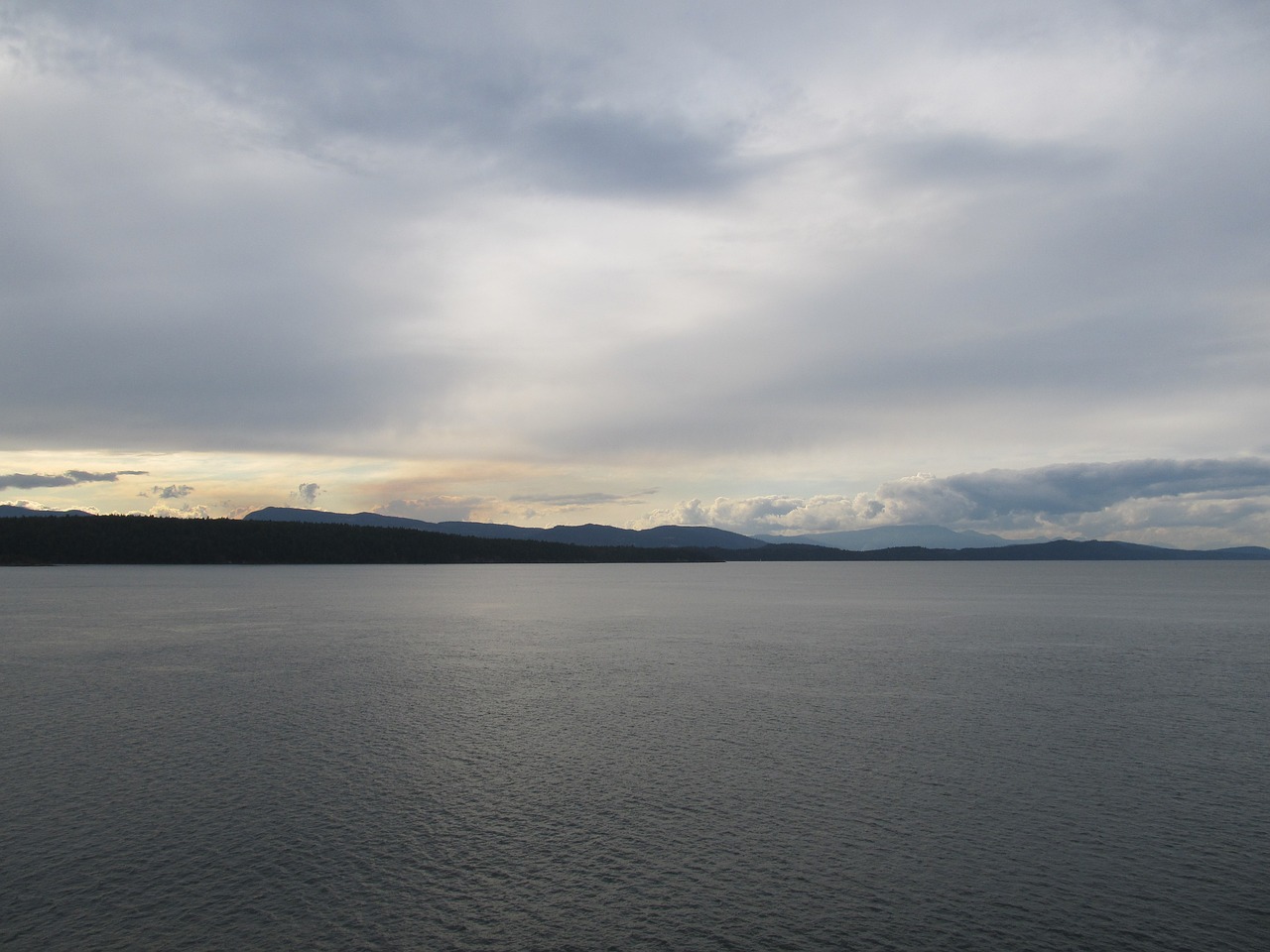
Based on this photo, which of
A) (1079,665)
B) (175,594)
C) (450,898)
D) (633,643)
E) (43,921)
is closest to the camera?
(43,921)

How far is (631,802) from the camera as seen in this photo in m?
24.4

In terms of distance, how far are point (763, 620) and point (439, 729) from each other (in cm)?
5877

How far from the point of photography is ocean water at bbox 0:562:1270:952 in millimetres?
17297

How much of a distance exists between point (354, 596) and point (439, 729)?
94476mm

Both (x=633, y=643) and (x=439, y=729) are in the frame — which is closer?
(x=439, y=729)

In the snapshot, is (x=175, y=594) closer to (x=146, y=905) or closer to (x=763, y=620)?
(x=763, y=620)

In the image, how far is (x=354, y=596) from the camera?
399 ft

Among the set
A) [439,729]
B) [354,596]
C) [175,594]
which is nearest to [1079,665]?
[439,729]

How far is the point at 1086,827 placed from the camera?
73.9 feet

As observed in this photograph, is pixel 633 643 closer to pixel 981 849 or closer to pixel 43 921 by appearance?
pixel 981 849

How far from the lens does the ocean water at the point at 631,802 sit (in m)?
17.3

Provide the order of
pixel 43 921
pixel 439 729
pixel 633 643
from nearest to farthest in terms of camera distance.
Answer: pixel 43 921, pixel 439 729, pixel 633 643

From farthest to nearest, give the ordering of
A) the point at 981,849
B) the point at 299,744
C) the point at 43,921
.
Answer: the point at 299,744 → the point at 981,849 → the point at 43,921

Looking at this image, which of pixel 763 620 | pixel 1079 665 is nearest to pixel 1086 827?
pixel 1079 665
